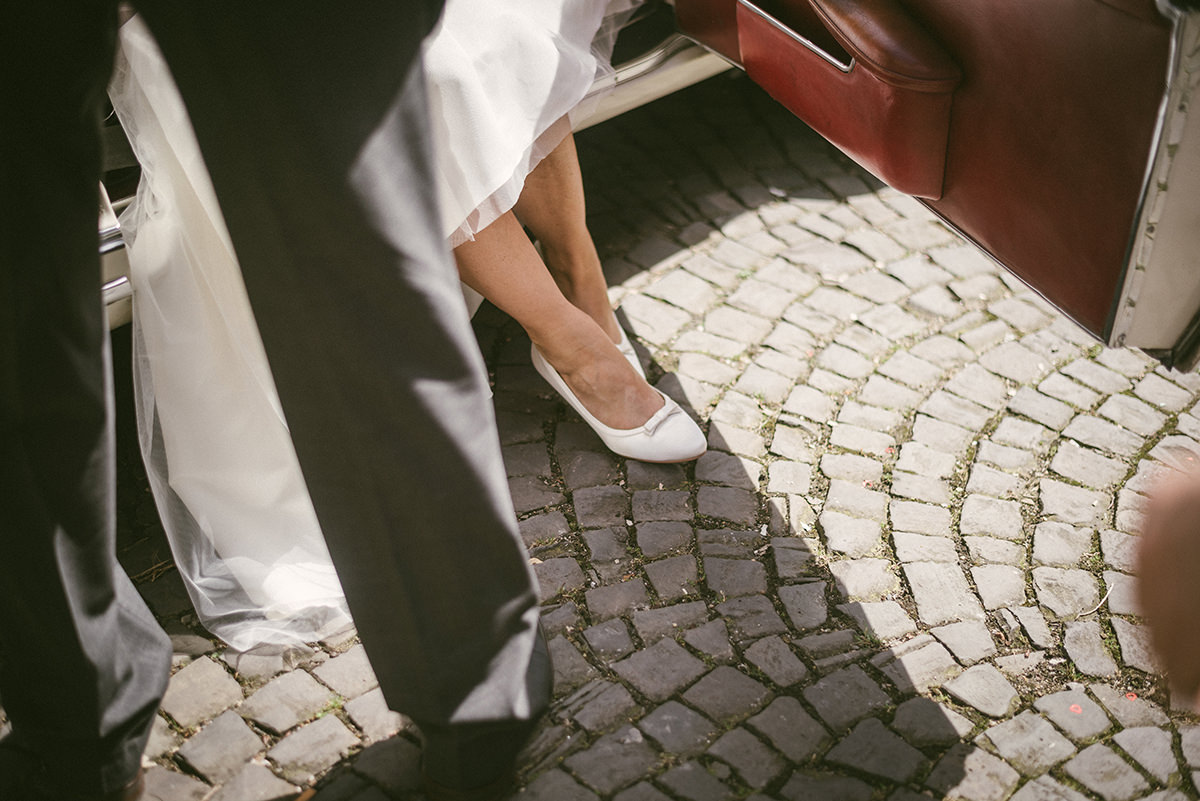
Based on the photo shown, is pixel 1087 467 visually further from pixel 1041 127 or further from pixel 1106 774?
pixel 1041 127

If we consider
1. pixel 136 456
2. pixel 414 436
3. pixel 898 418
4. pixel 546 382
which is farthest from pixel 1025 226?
pixel 136 456

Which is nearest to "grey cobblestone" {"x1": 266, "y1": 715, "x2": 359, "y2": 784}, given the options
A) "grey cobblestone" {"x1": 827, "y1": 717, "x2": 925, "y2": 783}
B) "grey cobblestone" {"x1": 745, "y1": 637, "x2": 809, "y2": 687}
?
"grey cobblestone" {"x1": 745, "y1": 637, "x2": 809, "y2": 687}

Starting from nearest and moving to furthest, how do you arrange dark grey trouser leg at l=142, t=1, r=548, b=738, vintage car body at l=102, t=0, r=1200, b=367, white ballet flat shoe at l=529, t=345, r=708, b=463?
dark grey trouser leg at l=142, t=1, r=548, b=738
vintage car body at l=102, t=0, r=1200, b=367
white ballet flat shoe at l=529, t=345, r=708, b=463

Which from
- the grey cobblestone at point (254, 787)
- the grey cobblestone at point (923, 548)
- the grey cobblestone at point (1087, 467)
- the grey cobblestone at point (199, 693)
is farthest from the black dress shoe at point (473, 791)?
the grey cobblestone at point (1087, 467)

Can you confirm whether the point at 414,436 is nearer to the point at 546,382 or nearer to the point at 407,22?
the point at 407,22

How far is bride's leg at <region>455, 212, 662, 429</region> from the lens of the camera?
82.9 inches

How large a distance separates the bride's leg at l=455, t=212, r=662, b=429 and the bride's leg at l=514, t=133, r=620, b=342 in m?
0.13

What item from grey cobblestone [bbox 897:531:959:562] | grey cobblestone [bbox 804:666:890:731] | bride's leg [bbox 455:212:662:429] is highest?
bride's leg [bbox 455:212:662:429]

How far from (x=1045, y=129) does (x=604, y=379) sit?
1.10m

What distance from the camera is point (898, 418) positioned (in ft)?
7.64

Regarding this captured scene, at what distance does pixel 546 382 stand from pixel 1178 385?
163 centimetres

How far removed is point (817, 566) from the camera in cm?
→ 198

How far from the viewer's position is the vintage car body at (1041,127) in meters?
1.31

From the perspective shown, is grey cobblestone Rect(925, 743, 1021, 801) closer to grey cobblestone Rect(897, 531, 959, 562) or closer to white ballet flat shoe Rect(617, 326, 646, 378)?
grey cobblestone Rect(897, 531, 959, 562)
